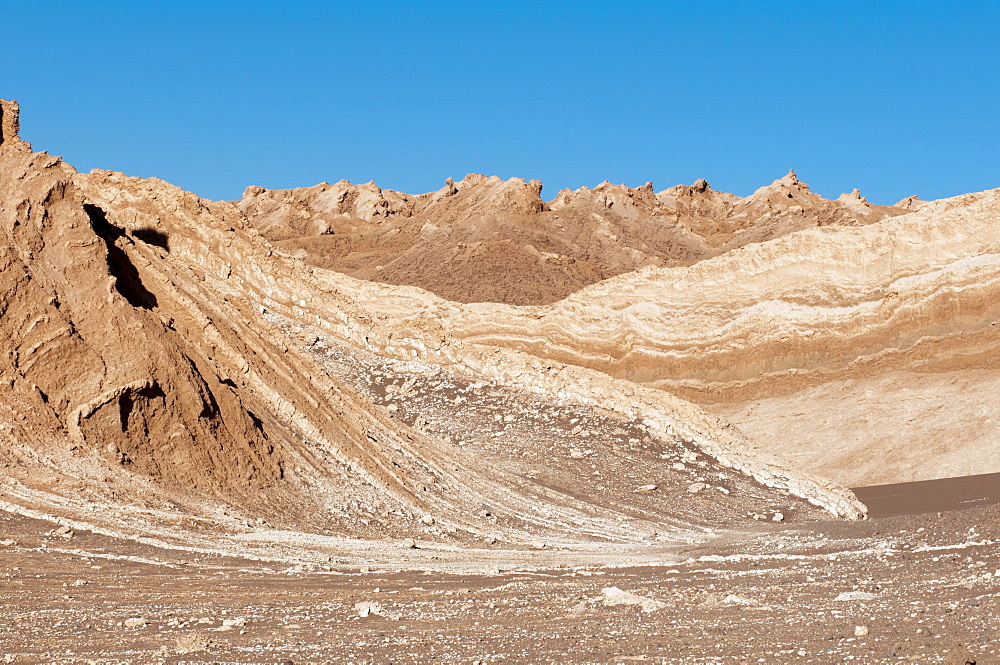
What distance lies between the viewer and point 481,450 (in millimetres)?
21125

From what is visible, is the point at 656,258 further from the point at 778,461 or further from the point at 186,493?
the point at 186,493

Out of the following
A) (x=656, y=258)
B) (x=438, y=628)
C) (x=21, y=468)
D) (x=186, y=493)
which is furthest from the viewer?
(x=656, y=258)

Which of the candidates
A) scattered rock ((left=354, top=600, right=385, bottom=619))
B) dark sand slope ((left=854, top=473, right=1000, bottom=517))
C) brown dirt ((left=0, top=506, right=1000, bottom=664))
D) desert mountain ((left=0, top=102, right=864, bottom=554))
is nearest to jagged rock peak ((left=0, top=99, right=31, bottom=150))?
desert mountain ((left=0, top=102, right=864, bottom=554))

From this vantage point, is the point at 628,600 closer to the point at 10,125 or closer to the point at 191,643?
the point at 191,643

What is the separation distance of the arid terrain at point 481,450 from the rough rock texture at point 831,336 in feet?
0.25

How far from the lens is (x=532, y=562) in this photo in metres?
12.6

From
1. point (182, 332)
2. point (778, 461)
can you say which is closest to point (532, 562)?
point (182, 332)

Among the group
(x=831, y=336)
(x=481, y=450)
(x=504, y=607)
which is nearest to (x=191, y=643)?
(x=504, y=607)

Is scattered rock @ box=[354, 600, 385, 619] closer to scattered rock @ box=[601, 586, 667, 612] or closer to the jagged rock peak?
scattered rock @ box=[601, 586, 667, 612]

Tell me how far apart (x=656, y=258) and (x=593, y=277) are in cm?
1067

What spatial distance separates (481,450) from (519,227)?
47184mm

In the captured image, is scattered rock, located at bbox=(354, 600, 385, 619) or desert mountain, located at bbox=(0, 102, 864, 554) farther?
desert mountain, located at bbox=(0, 102, 864, 554)

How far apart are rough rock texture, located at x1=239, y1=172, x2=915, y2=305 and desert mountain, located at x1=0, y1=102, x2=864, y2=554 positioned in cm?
2556

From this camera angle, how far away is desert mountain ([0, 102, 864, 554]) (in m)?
14.5
